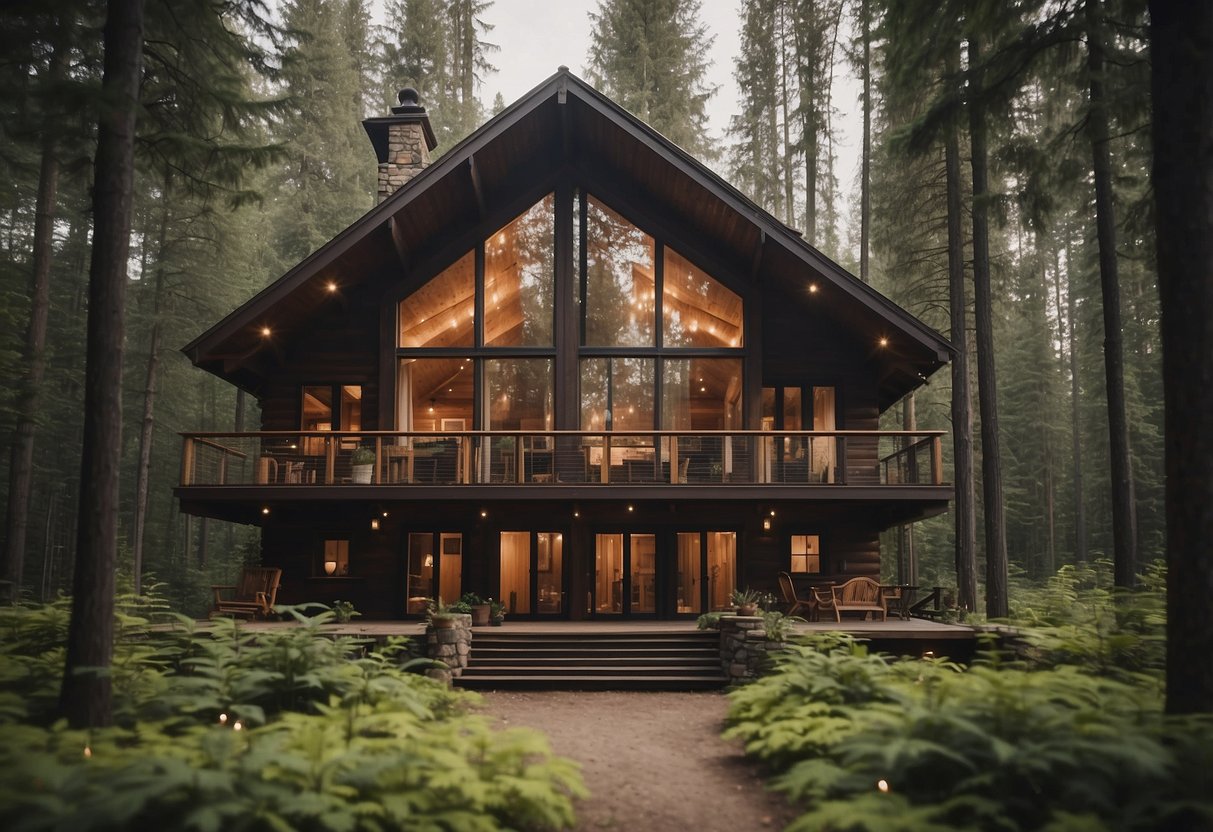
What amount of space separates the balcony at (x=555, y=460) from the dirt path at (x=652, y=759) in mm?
4507

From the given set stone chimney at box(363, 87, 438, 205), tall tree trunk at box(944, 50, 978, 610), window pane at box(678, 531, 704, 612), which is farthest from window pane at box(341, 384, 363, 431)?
tall tree trunk at box(944, 50, 978, 610)

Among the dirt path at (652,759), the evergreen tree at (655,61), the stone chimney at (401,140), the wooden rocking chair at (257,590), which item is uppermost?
the evergreen tree at (655,61)

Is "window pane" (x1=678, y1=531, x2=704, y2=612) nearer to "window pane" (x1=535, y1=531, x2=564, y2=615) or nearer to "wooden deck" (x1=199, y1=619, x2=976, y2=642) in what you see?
"wooden deck" (x1=199, y1=619, x2=976, y2=642)

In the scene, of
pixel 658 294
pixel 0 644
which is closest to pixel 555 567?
pixel 658 294

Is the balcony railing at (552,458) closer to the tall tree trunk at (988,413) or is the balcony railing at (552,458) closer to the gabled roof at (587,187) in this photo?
the tall tree trunk at (988,413)

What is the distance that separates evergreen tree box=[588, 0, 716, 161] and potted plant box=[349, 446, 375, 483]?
15.9m

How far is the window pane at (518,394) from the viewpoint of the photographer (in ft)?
52.3

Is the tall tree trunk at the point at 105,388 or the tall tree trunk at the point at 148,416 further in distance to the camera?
the tall tree trunk at the point at 148,416

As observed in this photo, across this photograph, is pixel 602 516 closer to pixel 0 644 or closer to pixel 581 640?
pixel 581 640

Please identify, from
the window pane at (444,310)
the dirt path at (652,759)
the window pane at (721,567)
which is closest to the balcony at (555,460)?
the window pane at (721,567)

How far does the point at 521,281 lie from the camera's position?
16.4 m

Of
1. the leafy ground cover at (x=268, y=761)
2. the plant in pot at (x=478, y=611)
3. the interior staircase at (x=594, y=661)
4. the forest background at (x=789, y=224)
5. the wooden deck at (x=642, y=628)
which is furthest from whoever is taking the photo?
the forest background at (x=789, y=224)

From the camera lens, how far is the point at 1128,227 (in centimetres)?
1187

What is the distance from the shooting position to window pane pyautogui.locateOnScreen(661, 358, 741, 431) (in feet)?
52.7
